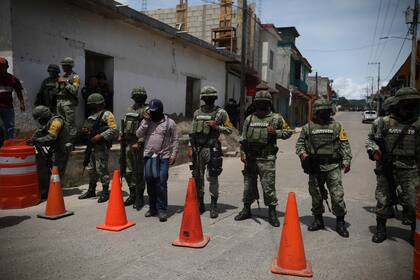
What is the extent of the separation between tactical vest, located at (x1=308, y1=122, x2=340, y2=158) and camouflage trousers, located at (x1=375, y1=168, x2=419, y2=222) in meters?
0.62

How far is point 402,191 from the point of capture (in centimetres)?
444

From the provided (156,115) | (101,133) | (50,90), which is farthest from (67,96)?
(156,115)

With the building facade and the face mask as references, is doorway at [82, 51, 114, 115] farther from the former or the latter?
the face mask

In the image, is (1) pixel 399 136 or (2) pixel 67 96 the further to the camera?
(2) pixel 67 96

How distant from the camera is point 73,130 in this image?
6.88m

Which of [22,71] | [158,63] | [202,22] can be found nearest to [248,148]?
[22,71]

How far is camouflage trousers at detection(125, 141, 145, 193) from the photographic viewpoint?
241 inches

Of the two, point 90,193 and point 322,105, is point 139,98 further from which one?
point 322,105

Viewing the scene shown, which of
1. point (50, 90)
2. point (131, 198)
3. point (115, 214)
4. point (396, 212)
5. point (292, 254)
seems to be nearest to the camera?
point (292, 254)

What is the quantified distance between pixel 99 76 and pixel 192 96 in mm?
6485

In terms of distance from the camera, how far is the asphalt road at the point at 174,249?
354cm

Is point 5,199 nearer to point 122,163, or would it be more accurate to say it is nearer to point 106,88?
point 122,163

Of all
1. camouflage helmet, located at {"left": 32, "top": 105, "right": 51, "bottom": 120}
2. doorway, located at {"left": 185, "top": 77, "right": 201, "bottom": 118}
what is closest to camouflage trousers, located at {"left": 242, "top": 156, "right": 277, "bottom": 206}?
camouflage helmet, located at {"left": 32, "top": 105, "right": 51, "bottom": 120}

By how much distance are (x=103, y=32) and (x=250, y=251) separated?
24.9ft
